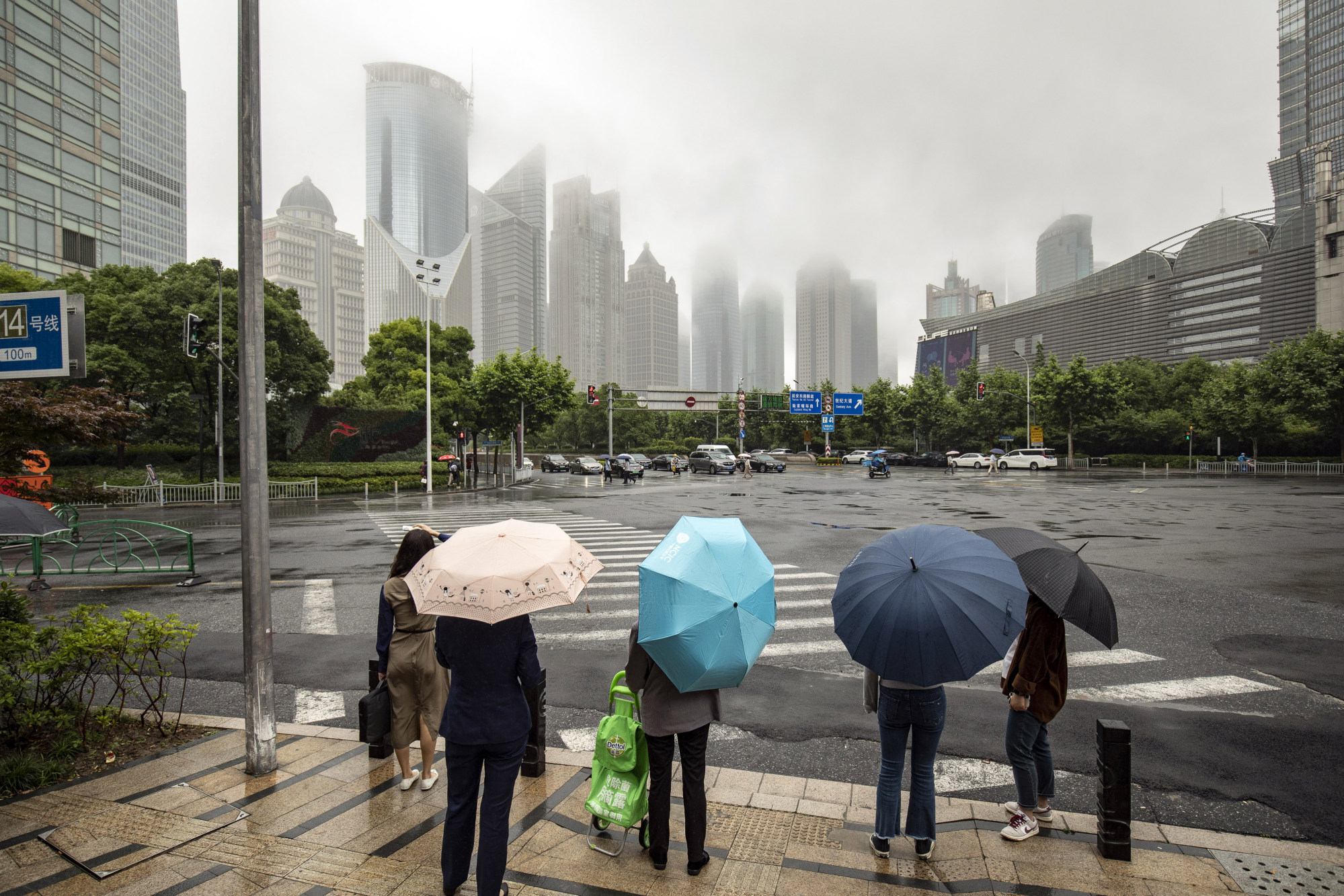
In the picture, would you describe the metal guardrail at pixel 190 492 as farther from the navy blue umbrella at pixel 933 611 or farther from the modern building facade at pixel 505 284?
the modern building facade at pixel 505 284

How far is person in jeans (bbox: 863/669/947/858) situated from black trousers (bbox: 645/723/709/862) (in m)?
1.00

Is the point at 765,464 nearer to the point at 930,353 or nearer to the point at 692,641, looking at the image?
the point at 692,641

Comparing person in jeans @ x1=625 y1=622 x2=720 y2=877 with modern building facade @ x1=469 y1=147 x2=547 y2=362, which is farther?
modern building facade @ x1=469 y1=147 x2=547 y2=362

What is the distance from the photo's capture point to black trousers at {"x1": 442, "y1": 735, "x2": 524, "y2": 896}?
130 inches

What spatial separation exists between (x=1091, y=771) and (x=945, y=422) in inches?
2747

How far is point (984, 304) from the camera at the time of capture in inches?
6294

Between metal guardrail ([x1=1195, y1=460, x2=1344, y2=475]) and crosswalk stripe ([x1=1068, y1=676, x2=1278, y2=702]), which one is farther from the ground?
metal guardrail ([x1=1195, y1=460, x2=1344, y2=475])

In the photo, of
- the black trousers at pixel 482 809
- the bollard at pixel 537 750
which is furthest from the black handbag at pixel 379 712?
the black trousers at pixel 482 809

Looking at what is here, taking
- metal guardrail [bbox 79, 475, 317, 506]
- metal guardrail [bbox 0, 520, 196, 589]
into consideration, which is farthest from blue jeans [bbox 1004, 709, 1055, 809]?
metal guardrail [bbox 79, 475, 317, 506]

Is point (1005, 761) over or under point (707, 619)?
under

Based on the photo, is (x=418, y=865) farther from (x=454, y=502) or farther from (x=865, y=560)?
(x=454, y=502)

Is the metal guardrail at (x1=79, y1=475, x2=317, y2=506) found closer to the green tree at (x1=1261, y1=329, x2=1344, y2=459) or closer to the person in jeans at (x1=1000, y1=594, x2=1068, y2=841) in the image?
the person in jeans at (x1=1000, y1=594, x2=1068, y2=841)

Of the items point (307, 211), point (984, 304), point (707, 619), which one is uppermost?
point (307, 211)

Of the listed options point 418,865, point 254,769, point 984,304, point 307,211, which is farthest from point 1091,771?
point 307,211
